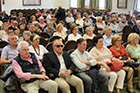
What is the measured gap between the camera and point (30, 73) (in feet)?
9.56

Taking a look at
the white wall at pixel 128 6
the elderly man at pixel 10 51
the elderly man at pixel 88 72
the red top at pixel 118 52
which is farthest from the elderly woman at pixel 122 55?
the white wall at pixel 128 6

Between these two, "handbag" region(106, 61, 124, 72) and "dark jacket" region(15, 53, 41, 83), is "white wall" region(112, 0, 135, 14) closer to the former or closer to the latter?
"handbag" region(106, 61, 124, 72)

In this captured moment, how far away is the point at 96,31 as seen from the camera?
7.39 meters

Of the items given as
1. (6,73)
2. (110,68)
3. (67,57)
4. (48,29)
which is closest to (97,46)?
(110,68)

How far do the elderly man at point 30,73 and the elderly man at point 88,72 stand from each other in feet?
1.95

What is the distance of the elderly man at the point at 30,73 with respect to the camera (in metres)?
2.86

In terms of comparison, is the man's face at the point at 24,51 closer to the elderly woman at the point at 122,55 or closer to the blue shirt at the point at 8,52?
the blue shirt at the point at 8,52

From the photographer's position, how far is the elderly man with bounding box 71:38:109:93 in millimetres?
3302

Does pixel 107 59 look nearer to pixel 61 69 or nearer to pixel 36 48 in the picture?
pixel 61 69

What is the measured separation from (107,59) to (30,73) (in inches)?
61.0

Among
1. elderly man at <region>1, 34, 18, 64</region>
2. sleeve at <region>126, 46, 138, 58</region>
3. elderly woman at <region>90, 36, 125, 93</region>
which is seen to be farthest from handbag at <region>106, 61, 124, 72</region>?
elderly man at <region>1, 34, 18, 64</region>

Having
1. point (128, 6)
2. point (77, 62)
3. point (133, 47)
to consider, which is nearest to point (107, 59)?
point (77, 62)

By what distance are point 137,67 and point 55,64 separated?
1691mm

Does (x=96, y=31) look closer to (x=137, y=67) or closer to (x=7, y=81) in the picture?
(x=137, y=67)
